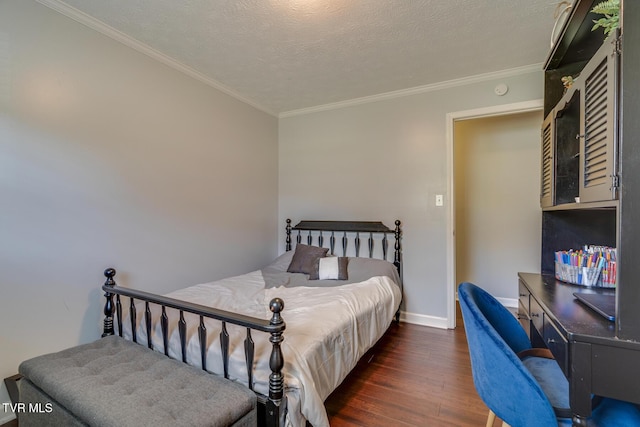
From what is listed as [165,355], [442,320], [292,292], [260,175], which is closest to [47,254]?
[165,355]

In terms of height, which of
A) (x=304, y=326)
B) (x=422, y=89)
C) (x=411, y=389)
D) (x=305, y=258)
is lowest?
(x=411, y=389)

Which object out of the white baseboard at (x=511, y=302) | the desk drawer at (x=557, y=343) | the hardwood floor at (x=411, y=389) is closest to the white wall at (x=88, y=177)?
the hardwood floor at (x=411, y=389)

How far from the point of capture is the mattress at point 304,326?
4.45 feet

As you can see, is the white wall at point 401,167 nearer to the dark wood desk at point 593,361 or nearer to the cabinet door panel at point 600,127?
the cabinet door panel at point 600,127

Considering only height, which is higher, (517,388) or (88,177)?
(88,177)

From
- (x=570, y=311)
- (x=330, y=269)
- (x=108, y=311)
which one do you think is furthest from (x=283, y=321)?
(x=330, y=269)

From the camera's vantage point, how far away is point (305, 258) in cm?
309

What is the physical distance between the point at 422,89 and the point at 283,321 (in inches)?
109

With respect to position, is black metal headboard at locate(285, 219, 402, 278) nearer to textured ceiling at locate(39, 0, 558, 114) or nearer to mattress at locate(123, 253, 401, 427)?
mattress at locate(123, 253, 401, 427)

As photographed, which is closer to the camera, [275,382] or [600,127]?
[600,127]

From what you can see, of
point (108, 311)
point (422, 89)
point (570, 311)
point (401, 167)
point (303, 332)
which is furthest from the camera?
point (401, 167)

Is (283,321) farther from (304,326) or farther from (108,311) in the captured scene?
(108,311)

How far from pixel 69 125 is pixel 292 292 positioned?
1.91 metres

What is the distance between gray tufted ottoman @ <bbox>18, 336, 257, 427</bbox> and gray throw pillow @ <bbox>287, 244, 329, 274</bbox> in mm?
1599
